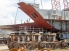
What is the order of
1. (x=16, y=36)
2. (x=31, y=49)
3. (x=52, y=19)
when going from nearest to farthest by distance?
1. (x=31, y=49)
2. (x=16, y=36)
3. (x=52, y=19)

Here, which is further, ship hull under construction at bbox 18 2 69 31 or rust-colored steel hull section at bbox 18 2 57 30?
ship hull under construction at bbox 18 2 69 31

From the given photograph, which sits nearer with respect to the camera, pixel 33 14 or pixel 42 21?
pixel 33 14

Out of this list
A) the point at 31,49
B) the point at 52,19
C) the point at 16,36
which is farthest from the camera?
the point at 52,19

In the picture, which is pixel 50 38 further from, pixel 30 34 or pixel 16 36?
pixel 16 36

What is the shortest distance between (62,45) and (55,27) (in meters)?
5.50

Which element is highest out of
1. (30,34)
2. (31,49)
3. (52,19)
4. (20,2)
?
(20,2)

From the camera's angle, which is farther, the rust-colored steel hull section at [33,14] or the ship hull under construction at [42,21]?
the ship hull under construction at [42,21]

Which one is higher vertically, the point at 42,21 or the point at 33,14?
the point at 33,14

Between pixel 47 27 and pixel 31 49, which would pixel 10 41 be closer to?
pixel 31 49

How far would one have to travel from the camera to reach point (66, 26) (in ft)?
136

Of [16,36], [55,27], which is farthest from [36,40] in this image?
[55,27]

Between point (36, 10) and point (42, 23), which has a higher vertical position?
point (36, 10)

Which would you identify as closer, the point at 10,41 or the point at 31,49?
the point at 31,49

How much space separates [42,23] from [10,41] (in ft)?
22.7
